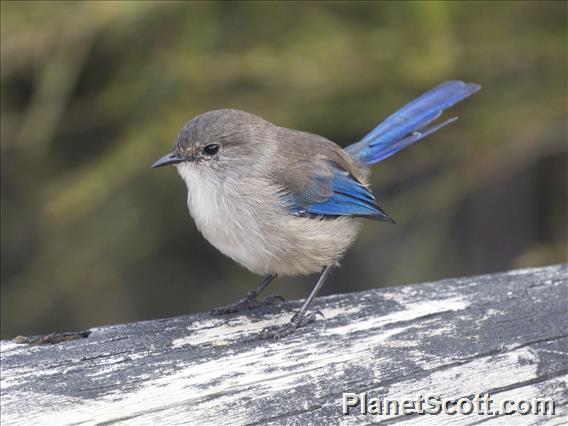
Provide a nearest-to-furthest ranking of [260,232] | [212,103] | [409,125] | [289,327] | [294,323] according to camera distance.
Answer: [289,327] < [294,323] < [260,232] < [409,125] < [212,103]

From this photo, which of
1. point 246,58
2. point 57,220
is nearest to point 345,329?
point 246,58

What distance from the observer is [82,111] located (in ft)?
19.4

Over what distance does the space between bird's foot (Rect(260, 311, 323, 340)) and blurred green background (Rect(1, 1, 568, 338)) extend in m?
2.16

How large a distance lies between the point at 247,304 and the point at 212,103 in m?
1.92

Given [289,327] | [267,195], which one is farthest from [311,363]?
[267,195]

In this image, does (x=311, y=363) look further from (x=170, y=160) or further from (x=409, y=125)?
(x=409, y=125)

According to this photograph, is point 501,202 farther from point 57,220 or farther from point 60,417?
point 60,417

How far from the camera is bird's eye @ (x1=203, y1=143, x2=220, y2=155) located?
14.6ft

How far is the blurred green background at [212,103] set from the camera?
554cm

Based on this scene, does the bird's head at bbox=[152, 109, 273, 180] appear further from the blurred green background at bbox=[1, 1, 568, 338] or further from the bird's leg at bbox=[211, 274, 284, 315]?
the blurred green background at bbox=[1, 1, 568, 338]

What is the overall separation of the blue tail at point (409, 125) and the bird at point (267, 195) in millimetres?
360

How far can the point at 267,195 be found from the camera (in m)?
4.29

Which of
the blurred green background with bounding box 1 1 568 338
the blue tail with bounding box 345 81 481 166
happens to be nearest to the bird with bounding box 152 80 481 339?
the blue tail with bounding box 345 81 481 166

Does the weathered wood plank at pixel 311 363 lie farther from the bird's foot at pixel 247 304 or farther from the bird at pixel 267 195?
the bird at pixel 267 195
